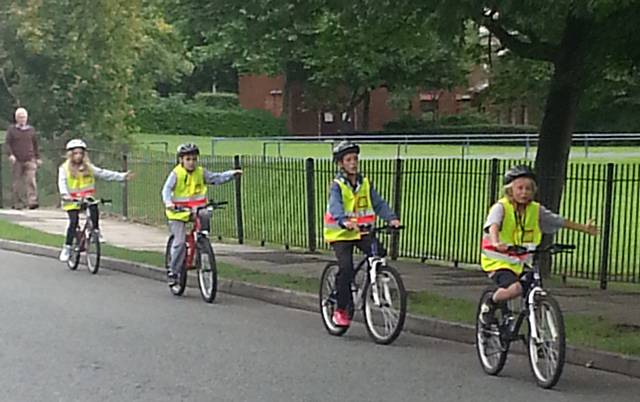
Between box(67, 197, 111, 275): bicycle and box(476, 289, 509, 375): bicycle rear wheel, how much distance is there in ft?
26.2

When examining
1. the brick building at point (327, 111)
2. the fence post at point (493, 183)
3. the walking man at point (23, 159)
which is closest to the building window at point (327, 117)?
the brick building at point (327, 111)

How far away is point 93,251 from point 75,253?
1.24 ft

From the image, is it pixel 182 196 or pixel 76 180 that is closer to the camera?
pixel 182 196

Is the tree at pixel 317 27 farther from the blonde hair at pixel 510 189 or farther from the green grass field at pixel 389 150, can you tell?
the green grass field at pixel 389 150

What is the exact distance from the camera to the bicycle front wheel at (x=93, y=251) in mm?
16219

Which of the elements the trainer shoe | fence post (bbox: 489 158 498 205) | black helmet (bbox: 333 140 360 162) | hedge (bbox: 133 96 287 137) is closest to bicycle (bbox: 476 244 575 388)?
black helmet (bbox: 333 140 360 162)

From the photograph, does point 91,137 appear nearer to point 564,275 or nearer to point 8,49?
point 8,49

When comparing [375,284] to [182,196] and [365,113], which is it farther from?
[365,113]

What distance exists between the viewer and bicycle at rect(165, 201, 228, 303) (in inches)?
531

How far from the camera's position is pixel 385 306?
1079cm

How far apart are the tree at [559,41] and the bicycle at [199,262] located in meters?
3.72

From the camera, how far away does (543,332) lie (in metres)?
8.79

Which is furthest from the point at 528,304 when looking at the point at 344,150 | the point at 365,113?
the point at 365,113

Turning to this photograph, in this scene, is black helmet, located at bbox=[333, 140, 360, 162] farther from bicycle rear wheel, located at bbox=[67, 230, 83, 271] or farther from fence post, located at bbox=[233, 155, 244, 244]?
fence post, located at bbox=[233, 155, 244, 244]
